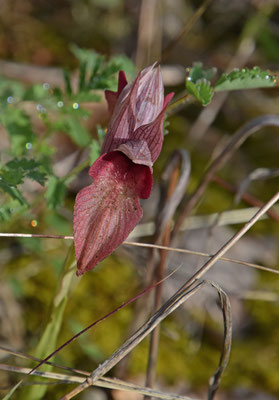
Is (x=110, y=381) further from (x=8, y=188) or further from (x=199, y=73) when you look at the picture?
(x=199, y=73)

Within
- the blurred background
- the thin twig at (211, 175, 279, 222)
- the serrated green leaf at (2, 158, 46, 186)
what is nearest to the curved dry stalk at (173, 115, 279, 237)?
the thin twig at (211, 175, 279, 222)

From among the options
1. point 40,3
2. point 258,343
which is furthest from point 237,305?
point 40,3

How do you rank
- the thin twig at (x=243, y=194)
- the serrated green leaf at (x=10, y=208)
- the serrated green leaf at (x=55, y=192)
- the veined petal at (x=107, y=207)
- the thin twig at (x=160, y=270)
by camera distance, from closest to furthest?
the veined petal at (x=107, y=207) < the serrated green leaf at (x=10, y=208) < the serrated green leaf at (x=55, y=192) < the thin twig at (x=160, y=270) < the thin twig at (x=243, y=194)

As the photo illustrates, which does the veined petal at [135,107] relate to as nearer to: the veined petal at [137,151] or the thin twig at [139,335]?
the veined petal at [137,151]

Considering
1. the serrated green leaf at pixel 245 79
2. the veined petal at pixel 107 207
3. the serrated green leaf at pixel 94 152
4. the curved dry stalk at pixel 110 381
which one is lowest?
the curved dry stalk at pixel 110 381

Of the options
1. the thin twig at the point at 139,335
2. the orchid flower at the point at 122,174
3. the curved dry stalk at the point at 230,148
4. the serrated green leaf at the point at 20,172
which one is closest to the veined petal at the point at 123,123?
the orchid flower at the point at 122,174

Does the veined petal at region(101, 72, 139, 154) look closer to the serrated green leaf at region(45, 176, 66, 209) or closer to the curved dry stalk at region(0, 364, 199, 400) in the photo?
the serrated green leaf at region(45, 176, 66, 209)
